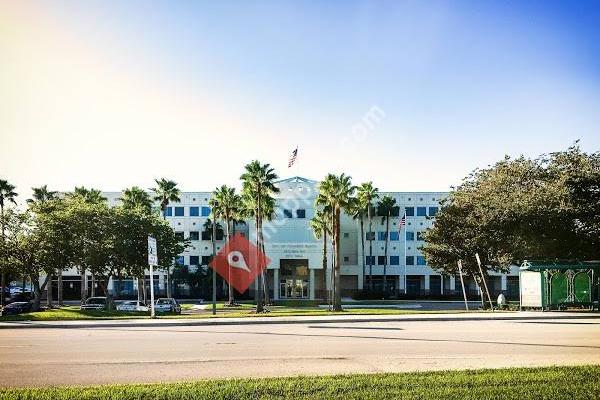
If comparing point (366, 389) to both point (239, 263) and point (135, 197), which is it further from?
point (239, 263)

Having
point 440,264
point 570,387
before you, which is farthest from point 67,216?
point 570,387

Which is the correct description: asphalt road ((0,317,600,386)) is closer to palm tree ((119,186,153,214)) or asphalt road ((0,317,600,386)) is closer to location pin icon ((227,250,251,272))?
palm tree ((119,186,153,214))

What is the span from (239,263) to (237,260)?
487mm

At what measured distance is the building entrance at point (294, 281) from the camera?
7250 centimetres

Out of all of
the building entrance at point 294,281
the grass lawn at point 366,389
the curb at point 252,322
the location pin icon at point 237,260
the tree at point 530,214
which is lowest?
the building entrance at point 294,281

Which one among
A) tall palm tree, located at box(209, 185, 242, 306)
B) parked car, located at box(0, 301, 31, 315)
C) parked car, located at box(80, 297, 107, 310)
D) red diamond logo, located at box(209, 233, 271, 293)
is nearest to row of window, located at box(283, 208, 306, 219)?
red diamond logo, located at box(209, 233, 271, 293)

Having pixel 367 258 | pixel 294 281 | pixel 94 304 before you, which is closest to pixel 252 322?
pixel 94 304

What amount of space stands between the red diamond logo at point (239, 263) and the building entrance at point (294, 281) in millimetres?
3666

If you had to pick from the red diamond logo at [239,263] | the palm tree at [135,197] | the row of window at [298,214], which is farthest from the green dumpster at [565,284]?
the red diamond logo at [239,263]

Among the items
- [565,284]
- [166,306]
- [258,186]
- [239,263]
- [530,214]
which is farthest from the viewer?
[239,263]

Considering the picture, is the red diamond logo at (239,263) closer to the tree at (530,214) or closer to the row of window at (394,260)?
the row of window at (394,260)

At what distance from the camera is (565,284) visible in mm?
30734

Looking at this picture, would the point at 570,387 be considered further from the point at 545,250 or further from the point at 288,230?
the point at 288,230

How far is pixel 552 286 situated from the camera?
30797mm
